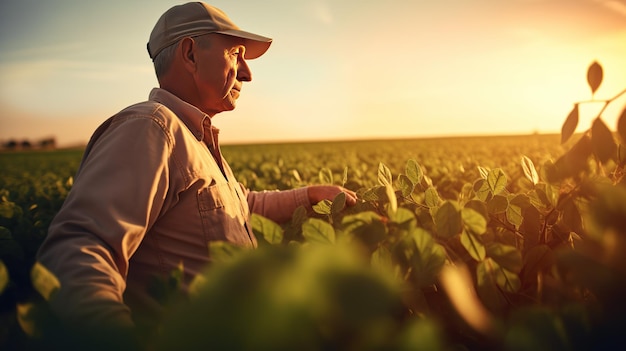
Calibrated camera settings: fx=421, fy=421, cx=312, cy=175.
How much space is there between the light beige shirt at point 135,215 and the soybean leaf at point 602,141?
42.8 inches

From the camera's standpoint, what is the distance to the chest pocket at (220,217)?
183 centimetres

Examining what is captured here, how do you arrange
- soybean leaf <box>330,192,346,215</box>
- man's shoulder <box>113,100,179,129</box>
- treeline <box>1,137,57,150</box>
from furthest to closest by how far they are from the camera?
treeline <box>1,137,57,150</box> < man's shoulder <box>113,100,179,129</box> < soybean leaf <box>330,192,346,215</box>

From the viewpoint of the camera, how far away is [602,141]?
1011 mm

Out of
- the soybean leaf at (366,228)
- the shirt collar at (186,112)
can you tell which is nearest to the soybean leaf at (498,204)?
the soybean leaf at (366,228)

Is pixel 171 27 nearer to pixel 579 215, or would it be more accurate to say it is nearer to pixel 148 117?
pixel 148 117

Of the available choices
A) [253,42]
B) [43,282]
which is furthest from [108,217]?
[253,42]

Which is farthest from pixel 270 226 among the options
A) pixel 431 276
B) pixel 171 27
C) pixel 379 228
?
pixel 171 27

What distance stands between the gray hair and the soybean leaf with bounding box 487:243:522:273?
1887 millimetres

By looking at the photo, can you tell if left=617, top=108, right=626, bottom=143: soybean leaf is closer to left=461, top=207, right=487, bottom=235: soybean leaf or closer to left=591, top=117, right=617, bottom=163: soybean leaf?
left=591, top=117, right=617, bottom=163: soybean leaf

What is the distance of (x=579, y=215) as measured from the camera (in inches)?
49.1

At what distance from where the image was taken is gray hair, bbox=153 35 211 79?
2.32m

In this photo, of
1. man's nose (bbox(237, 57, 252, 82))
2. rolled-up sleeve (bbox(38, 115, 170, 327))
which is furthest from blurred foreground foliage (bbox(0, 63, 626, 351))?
man's nose (bbox(237, 57, 252, 82))

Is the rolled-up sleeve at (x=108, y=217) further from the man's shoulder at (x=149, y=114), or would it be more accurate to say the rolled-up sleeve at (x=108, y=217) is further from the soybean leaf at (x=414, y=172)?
the soybean leaf at (x=414, y=172)

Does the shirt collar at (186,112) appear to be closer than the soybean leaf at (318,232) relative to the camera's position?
No
